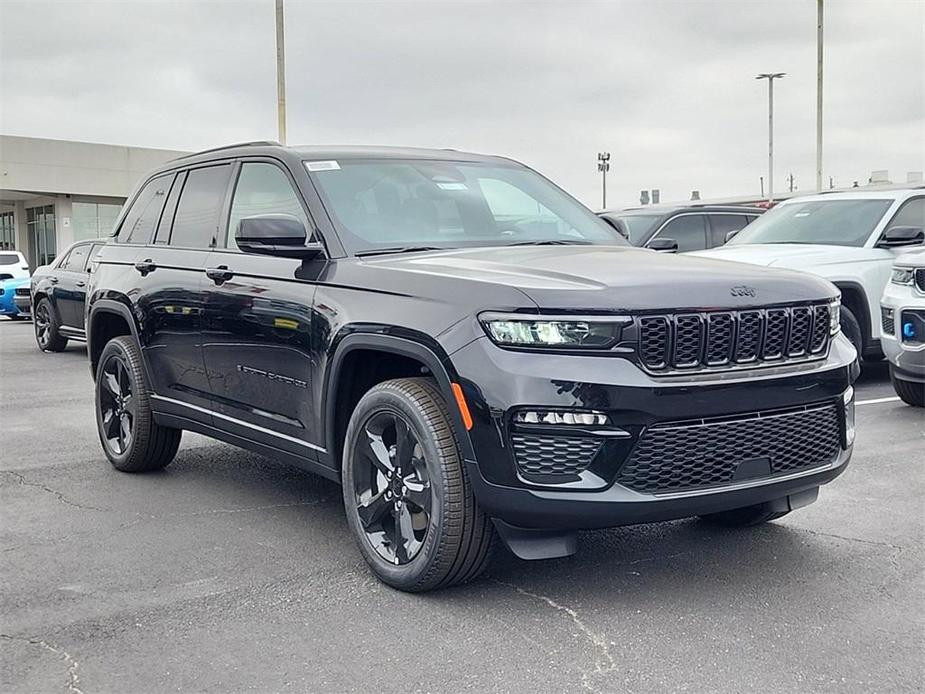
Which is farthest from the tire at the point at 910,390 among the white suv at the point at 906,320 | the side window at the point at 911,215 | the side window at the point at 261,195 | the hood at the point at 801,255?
the side window at the point at 261,195

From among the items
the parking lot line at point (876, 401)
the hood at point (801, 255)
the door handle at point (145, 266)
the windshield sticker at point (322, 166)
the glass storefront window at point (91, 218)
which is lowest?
the parking lot line at point (876, 401)

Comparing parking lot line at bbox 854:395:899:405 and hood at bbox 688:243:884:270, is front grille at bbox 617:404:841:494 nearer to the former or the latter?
parking lot line at bbox 854:395:899:405

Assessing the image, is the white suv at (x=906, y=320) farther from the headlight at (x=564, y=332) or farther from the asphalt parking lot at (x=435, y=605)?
the headlight at (x=564, y=332)

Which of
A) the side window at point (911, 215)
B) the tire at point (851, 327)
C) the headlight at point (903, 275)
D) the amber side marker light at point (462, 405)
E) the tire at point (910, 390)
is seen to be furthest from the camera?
the side window at point (911, 215)

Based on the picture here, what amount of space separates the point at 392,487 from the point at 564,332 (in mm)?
1024

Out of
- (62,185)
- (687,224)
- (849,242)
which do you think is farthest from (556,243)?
(62,185)

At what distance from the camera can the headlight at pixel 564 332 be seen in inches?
142

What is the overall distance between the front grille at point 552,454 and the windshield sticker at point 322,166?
2.02m

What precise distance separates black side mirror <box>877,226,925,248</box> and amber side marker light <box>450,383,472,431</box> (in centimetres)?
680

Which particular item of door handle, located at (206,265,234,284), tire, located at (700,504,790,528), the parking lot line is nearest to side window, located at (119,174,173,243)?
door handle, located at (206,265,234,284)

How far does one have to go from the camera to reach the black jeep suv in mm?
3625

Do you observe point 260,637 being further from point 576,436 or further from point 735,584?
point 735,584

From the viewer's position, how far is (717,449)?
12.3 ft

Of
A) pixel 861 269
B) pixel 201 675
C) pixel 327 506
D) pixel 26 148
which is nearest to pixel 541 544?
pixel 201 675
